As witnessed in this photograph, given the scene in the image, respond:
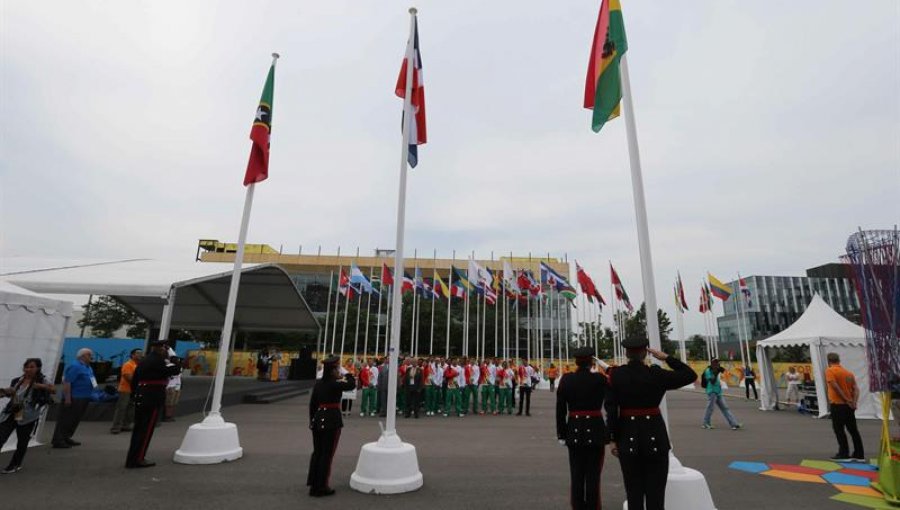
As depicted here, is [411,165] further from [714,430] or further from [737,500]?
[714,430]

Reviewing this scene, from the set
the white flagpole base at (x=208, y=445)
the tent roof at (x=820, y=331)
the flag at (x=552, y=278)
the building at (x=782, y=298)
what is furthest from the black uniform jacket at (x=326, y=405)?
the building at (x=782, y=298)

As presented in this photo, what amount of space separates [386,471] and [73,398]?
6556 millimetres

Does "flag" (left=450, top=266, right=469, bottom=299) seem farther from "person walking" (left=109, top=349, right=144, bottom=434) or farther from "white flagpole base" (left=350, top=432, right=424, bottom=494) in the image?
"white flagpole base" (left=350, top=432, right=424, bottom=494)

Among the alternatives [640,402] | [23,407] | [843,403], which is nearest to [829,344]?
[843,403]

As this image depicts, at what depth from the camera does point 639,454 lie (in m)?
3.67

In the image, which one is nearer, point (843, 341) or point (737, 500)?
point (737, 500)

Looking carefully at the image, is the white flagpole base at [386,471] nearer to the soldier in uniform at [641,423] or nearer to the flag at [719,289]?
the soldier in uniform at [641,423]

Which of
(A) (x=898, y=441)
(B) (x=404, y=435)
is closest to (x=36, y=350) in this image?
(B) (x=404, y=435)

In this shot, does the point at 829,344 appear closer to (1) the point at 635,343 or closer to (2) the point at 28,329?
(1) the point at 635,343

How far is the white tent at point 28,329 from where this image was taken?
23.5 ft

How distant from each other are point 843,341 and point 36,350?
20407mm

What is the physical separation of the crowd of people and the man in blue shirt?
6.40m

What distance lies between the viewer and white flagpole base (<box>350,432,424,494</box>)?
17.5ft

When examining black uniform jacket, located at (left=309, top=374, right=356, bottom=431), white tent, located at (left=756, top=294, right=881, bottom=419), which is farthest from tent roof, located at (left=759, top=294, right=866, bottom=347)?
black uniform jacket, located at (left=309, top=374, right=356, bottom=431)
